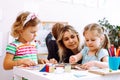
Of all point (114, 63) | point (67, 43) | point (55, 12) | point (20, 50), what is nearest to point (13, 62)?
point (20, 50)

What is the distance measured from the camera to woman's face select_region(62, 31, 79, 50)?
1.12 metres

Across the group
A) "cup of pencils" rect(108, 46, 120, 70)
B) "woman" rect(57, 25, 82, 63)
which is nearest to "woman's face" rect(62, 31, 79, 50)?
"woman" rect(57, 25, 82, 63)

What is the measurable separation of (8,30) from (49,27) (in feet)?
0.91

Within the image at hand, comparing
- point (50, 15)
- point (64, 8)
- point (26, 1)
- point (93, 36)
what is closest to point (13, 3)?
point (26, 1)

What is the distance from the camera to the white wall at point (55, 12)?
1276 mm

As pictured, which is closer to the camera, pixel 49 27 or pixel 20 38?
pixel 20 38

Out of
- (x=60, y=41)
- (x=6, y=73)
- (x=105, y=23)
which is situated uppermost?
(x=105, y=23)

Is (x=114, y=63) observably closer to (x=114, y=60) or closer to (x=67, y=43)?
(x=114, y=60)

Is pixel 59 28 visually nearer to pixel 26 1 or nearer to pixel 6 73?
pixel 26 1

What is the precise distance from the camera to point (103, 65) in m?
0.81

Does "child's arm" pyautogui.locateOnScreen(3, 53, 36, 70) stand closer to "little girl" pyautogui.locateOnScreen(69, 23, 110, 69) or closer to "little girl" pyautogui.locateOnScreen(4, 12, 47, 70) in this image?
"little girl" pyautogui.locateOnScreen(4, 12, 47, 70)

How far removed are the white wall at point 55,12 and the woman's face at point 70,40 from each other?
34cm

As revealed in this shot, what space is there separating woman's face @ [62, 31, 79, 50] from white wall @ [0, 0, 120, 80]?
13.3 inches

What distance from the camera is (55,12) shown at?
147 cm
